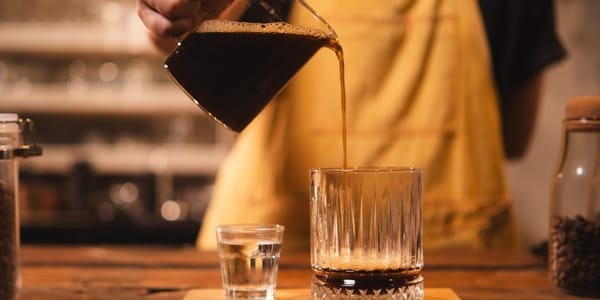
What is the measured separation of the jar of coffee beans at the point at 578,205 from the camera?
1.02 m

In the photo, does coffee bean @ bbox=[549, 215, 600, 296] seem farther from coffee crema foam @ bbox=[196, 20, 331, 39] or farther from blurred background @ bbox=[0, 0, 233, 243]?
blurred background @ bbox=[0, 0, 233, 243]

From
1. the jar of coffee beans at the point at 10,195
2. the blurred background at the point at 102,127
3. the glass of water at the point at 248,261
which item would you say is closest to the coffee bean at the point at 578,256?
the glass of water at the point at 248,261

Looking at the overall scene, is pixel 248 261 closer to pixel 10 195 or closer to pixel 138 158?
pixel 10 195

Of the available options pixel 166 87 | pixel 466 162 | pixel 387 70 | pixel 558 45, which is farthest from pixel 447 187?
pixel 166 87

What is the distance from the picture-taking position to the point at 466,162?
68.2 inches

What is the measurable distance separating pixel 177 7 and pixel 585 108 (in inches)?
22.5

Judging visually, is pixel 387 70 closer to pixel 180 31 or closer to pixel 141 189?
pixel 180 31

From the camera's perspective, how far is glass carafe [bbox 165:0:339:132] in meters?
0.94

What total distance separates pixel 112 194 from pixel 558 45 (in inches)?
96.0

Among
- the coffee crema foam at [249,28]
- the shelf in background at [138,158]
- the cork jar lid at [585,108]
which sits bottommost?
the shelf in background at [138,158]

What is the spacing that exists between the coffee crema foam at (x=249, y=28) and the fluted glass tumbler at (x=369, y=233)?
18 cm

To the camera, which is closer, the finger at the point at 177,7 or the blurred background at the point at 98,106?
the finger at the point at 177,7

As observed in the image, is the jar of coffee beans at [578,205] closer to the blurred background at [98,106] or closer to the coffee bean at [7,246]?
the coffee bean at [7,246]

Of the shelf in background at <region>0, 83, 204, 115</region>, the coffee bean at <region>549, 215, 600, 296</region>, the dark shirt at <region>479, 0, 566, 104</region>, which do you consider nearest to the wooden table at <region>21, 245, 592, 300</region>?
the coffee bean at <region>549, 215, 600, 296</region>
